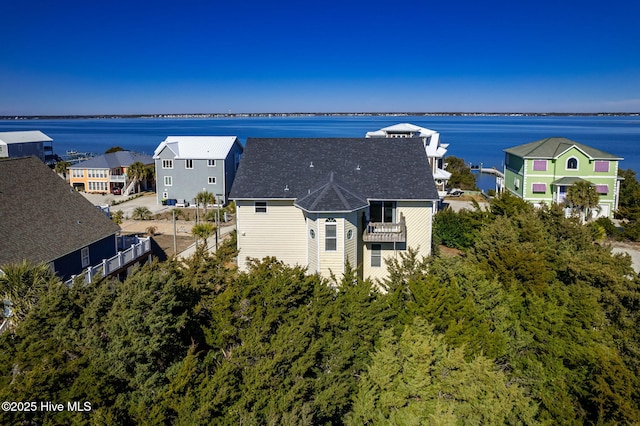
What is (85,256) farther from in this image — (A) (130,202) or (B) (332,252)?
(A) (130,202)

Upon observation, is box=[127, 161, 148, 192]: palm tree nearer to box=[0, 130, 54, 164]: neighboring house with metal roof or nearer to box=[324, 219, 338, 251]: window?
box=[0, 130, 54, 164]: neighboring house with metal roof

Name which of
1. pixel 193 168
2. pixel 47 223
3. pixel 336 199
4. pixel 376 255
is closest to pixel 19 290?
pixel 47 223

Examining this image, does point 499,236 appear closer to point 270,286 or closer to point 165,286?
point 270,286

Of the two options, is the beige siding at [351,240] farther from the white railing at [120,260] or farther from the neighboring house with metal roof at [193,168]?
the neighboring house with metal roof at [193,168]

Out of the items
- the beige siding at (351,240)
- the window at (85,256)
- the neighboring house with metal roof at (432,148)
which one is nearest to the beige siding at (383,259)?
the beige siding at (351,240)

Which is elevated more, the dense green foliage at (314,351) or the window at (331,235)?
the window at (331,235)

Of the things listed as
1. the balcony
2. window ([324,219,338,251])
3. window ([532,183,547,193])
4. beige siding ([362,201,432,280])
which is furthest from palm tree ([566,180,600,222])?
window ([324,219,338,251])
